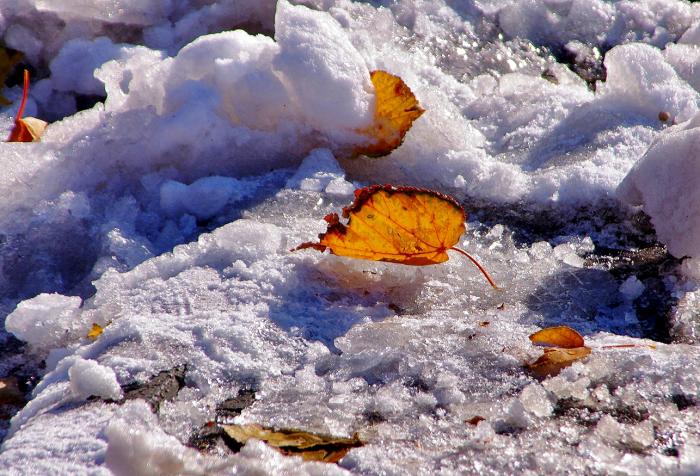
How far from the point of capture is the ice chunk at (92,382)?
1.21m

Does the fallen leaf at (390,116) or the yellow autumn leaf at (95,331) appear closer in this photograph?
the yellow autumn leaf at (95,331)

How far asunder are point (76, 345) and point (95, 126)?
Answer: 2.40ft

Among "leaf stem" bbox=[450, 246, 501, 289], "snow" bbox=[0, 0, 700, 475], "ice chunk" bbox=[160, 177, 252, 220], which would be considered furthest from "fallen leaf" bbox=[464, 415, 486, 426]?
"ice chunk" bbox=[160, 177, 252, 220]

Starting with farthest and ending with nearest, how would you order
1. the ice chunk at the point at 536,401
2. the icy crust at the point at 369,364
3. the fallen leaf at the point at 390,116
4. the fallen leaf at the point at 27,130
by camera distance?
the fallen leaf at the point at 27,130 → the fallen leaf at the point at 390,116 → the ice chunk at the point at 536,401 → the icy crust at the point at 369,364

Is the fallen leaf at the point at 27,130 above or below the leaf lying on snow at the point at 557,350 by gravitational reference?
below

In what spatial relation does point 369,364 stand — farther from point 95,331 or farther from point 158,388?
point 95,331

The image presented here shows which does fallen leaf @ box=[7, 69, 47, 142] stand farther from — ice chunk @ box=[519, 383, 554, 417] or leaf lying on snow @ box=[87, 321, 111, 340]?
ice chunk @ box=[519, 383, 554, 417]

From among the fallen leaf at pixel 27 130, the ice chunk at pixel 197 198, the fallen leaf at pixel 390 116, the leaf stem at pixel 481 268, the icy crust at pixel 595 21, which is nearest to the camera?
the leaf stem at pixel 481 268

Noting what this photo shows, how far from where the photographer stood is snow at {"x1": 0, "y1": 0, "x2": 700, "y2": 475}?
116 centimetres

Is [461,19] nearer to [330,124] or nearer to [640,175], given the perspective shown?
[330,124]

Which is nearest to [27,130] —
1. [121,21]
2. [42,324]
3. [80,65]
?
[80,65]

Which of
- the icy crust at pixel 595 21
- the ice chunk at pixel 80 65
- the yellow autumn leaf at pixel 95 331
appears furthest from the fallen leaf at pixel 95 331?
the icy crust at pixel 595 21

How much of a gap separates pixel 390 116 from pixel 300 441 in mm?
1041

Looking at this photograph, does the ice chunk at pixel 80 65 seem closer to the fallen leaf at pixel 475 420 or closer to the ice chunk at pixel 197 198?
the ice chunk at pixel 197 198
